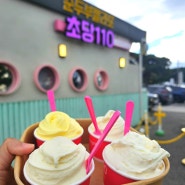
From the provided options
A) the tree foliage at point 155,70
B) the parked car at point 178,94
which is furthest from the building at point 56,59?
the tree foliage at point 155,70

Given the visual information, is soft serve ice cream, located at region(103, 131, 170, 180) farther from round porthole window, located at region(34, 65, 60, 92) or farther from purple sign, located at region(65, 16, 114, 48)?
purple sign, located at region(65, 16, 114, 48)

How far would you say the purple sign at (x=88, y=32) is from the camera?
487cm

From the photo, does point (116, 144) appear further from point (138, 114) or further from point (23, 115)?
point (138, 114)

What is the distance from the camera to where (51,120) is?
3.60 ft

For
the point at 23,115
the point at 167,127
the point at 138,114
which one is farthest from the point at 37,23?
the point at 167,127

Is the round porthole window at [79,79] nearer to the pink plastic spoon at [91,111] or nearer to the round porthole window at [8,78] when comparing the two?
the round porthole window at [8,78]

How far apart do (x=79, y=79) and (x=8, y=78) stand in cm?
196

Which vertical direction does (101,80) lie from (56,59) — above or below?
below

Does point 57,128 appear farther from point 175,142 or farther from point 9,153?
point 175,142

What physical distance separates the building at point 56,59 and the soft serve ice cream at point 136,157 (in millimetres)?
3167

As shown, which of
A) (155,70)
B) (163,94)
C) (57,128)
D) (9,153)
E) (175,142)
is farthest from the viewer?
(155,70)

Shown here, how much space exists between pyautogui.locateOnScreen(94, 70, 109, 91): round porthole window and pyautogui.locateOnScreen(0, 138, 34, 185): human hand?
4.86 meters

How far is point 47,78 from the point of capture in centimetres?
470

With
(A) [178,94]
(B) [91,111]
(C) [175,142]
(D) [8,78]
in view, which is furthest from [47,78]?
(A) [178,94]
